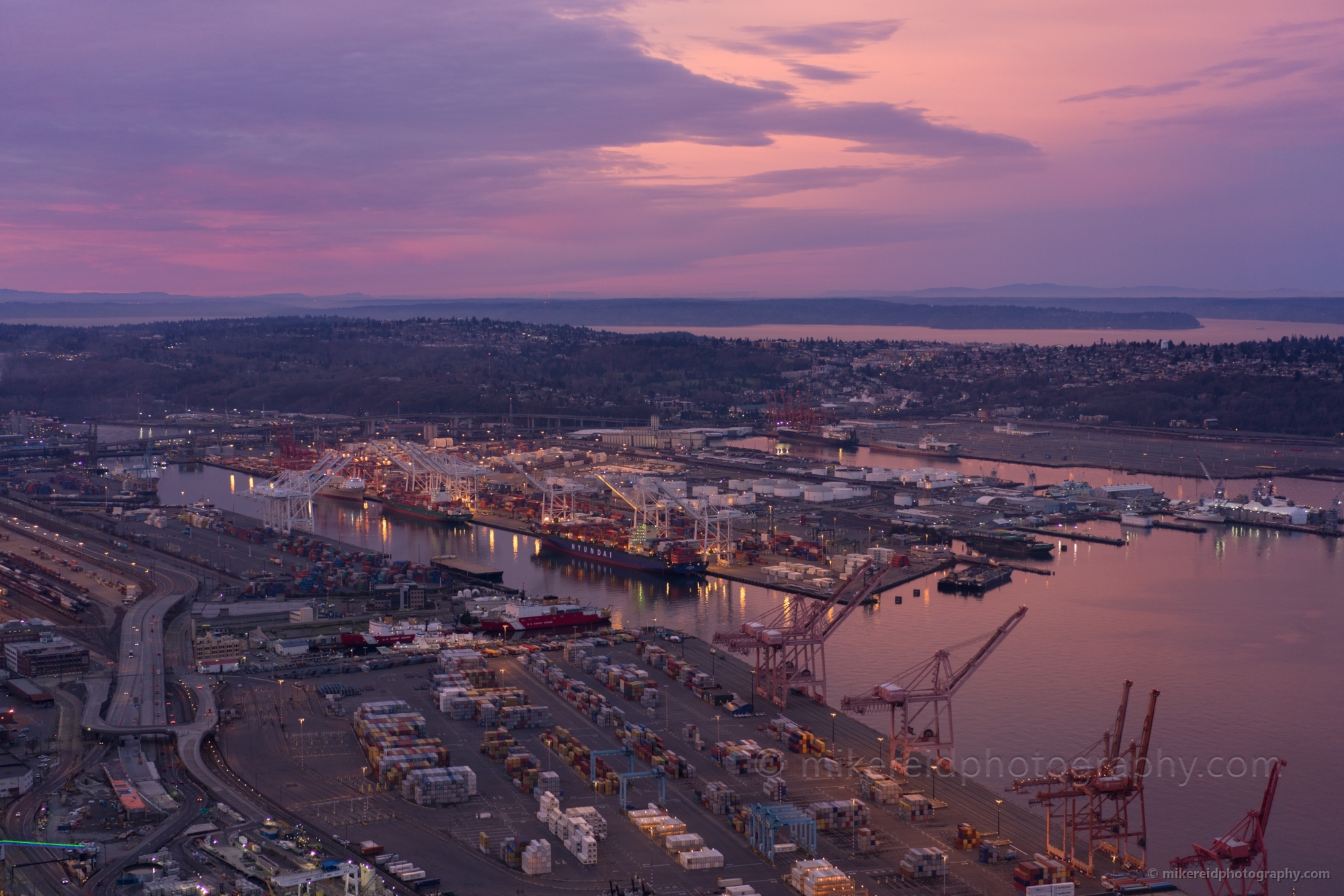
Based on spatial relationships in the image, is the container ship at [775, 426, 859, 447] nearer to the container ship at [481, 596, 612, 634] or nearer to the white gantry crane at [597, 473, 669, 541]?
the white gantry crane at [597, 473, 669, 541]

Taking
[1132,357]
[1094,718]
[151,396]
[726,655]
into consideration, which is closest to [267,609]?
[726,655]

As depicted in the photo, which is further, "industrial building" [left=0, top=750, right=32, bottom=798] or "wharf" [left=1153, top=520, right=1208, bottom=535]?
"wharf" [left=1153, top=520, right=1208, bottom=535]

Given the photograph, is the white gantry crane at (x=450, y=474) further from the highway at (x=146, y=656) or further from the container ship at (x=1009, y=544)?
the container ship at (x=1009, y=544)

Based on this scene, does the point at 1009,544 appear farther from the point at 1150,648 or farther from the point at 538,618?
the point at 538,618

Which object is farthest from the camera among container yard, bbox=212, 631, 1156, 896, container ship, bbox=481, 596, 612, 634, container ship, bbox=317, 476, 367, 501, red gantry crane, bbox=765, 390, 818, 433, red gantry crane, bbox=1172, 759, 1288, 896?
red gantry crane, bbox=765, 390, 818, 433

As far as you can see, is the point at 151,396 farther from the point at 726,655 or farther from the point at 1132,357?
the point at 726,655

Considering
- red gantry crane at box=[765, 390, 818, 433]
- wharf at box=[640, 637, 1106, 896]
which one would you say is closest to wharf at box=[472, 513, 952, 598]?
wharf at box=[640, 637, 1106, 896]
